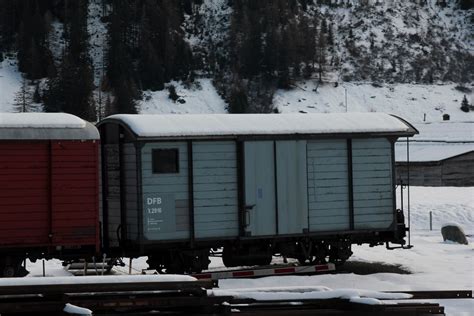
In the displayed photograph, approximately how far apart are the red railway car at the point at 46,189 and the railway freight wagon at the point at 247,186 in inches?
41.2

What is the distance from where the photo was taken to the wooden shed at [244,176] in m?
18.8

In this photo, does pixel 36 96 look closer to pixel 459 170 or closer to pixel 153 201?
pixel 459 170

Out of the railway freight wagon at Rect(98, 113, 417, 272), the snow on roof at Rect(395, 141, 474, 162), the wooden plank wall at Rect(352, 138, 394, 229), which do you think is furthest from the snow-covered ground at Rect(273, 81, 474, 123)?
the railway freight wagon at Rect(98, 113, 417, 272)

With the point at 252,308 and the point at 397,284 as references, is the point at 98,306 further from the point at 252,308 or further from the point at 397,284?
the point at 397,284

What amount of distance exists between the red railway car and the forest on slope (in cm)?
9765

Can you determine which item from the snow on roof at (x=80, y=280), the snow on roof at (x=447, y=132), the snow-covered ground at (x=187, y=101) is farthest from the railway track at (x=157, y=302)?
the snow-covered ground at (x=187, y=101)

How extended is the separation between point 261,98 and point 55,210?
104 metres

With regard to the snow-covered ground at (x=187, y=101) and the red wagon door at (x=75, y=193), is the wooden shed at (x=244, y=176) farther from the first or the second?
the snow-covered ground at (x=187, y=101)

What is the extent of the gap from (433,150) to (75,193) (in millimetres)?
46446

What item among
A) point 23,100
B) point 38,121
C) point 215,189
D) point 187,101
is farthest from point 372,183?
point 187,101

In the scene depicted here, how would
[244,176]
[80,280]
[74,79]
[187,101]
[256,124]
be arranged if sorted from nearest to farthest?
[80,280] → [244,176] → [256,124] → [74,79] → [187,101]

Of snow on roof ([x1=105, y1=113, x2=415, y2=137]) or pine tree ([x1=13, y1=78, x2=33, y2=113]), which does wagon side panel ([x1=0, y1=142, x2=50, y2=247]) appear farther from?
pine tree ([x1=13, y1=78, x2=33, y2=113])

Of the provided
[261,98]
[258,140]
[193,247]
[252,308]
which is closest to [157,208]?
[193,247]

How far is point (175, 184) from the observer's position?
62.1 ft
